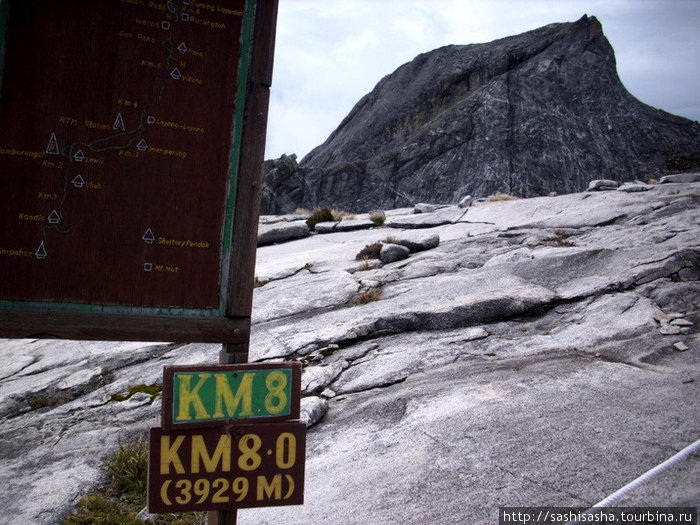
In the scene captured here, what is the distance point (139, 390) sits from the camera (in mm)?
6324

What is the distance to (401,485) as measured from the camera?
3746 mm

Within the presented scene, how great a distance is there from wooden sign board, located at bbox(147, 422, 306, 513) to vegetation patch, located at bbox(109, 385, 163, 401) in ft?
12.8

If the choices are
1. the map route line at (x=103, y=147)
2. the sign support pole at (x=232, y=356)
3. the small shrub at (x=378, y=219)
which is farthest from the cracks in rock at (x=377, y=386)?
the small shrub at (x=378, y=219)

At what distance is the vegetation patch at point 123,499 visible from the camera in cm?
405

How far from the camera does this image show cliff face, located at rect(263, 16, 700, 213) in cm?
4394

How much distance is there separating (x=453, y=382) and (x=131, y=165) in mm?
3817

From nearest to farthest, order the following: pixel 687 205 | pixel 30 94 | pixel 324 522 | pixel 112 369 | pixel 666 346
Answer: pixel 30 94, pixel 324 522, pixel 666 346, pixel 112 369, pixel 687 205

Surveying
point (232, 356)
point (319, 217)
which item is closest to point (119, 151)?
point (232, 356)

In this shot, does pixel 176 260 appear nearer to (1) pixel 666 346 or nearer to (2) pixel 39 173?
(2) pixel 39 173

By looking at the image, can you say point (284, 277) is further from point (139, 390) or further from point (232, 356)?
point (232, 356)

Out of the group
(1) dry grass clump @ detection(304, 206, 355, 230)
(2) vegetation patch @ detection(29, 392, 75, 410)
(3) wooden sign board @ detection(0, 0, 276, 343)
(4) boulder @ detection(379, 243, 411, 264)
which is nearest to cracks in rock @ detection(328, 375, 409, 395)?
(3) wooden sign board @ detection(0, 0, 276, 343)

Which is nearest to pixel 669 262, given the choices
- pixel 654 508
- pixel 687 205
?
pixel 687 205

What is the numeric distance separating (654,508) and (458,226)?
1127 centimetres

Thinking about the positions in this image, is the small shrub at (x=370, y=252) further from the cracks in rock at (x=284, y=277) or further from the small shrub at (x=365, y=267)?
the cracks in rock at (x=284, y=277)
